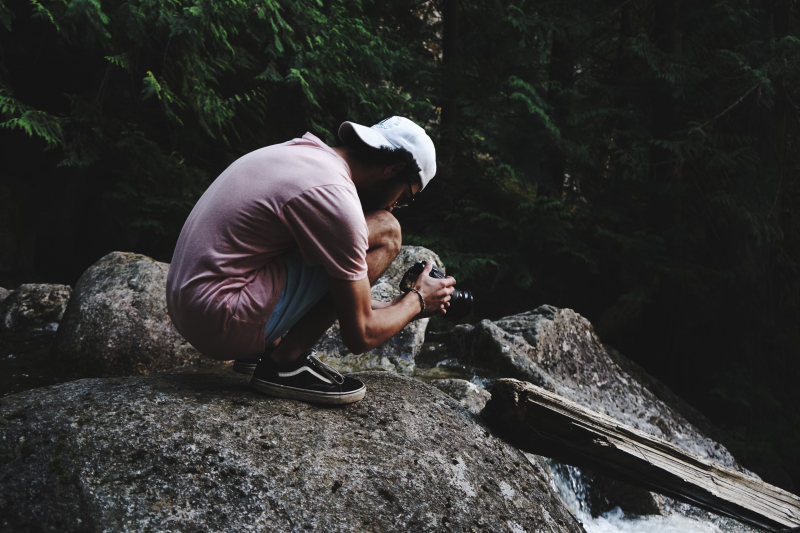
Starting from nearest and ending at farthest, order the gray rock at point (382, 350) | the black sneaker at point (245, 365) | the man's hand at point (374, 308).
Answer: the man's hand at point (374, 308) < the black sneaker at point (245, 365) < the gray rock at point (382, 350)

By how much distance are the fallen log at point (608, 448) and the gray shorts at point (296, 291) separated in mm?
1022

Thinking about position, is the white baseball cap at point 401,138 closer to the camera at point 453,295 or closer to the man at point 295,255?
the man at point 295,255

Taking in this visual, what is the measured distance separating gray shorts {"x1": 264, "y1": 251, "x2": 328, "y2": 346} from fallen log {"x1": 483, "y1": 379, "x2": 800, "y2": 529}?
102 centimetres

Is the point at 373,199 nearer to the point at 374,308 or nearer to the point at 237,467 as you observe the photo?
the point at 374,308

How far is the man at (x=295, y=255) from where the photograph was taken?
6.52ft

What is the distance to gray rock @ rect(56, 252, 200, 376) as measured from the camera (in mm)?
4164

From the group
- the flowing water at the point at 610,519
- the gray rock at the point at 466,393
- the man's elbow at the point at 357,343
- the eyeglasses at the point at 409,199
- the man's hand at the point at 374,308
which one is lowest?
the flowing water at the point at 610,519

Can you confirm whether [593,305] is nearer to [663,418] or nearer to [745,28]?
[663,418]

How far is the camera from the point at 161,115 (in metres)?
7.54

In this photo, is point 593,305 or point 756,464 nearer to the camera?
point 756,464

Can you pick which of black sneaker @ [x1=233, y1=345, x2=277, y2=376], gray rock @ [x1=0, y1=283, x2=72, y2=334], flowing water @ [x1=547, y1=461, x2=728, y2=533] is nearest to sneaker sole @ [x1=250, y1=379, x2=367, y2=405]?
black sneaker @ [x1=233, y1=345, x2=277, y2=376]

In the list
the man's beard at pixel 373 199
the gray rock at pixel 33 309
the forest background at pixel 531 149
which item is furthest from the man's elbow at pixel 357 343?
the forest background at pixel 531 149

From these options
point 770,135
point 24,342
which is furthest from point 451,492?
point 770,135

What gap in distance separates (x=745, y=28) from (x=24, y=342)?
9.07m
